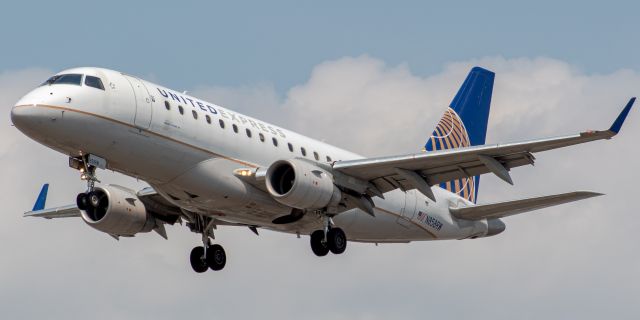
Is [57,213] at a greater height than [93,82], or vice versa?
[57,213]

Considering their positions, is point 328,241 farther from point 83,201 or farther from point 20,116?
point 20,116

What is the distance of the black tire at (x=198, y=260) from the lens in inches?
1720

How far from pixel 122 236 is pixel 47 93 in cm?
845

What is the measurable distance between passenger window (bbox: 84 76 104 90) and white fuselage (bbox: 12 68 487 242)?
0.17m

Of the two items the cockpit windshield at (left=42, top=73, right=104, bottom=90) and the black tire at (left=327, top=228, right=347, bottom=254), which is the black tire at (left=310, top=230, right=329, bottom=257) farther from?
the cockpit windshield at (left=42, top=73, right=104, bottom=90)

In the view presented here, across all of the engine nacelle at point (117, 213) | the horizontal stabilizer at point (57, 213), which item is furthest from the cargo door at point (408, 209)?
the horizontal stabilizer at point (57, 213)

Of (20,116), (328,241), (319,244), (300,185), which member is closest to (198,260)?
(319,244)

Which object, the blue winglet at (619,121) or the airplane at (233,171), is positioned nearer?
the blue winglet at (619,121)

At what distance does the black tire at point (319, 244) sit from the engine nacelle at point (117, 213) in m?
6.02

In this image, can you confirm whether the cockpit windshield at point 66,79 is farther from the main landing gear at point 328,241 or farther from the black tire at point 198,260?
the black tire at point 198,260

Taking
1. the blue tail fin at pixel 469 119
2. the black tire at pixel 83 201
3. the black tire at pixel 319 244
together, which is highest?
the blue tail fin at pixel 469 119

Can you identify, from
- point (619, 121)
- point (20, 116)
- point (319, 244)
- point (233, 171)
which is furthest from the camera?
point (319, 244)

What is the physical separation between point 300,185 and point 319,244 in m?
3.11

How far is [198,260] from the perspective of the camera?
43719 millimetres
